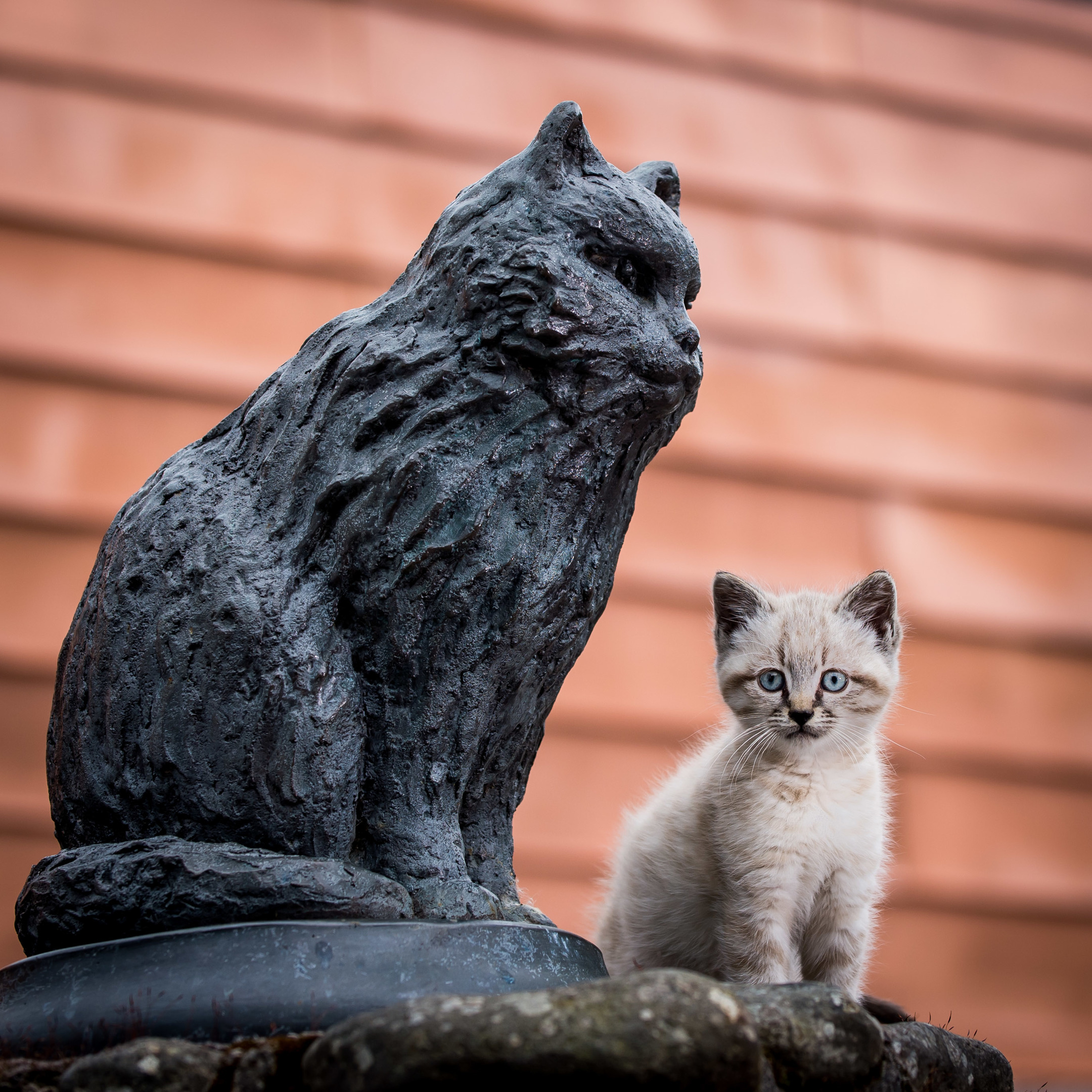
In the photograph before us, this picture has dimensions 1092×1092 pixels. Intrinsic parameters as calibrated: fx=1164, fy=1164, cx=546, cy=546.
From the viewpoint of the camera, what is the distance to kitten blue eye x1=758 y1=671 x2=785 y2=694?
1.92m

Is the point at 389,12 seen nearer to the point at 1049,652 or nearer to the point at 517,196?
the point at 517,196

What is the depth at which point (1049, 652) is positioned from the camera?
452cm

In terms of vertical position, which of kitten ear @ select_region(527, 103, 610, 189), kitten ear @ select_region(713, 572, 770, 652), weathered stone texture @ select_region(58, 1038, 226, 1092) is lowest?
weathered stone texture @ select_region(58, 1038, 226, 1092)

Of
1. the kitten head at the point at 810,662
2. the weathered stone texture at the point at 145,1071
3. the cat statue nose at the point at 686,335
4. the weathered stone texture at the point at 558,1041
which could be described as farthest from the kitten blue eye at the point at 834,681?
the weathered stone texture at the point at 145,1071

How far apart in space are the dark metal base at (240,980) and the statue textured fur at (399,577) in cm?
7

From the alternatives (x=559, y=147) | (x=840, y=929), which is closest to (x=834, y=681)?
(x=840, y=929)

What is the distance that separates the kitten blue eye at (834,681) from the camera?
191cm

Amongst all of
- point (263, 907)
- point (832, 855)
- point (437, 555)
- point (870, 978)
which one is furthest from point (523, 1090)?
point (870, 978)

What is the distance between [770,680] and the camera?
192cm

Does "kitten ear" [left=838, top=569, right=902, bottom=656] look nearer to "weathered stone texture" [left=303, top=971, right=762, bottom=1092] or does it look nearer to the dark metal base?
the dark metal base

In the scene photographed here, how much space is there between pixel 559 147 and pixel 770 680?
35.7 inches

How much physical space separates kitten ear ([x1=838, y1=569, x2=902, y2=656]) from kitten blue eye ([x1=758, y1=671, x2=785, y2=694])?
165 mm

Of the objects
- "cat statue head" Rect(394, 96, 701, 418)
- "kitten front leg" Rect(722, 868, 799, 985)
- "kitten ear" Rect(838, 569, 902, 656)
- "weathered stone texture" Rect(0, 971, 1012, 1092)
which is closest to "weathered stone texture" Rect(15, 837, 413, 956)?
"weathered stone texture" Rect(0, 971, 1012, 1092)

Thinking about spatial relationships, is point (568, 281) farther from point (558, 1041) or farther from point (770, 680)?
point (558, 1041)
